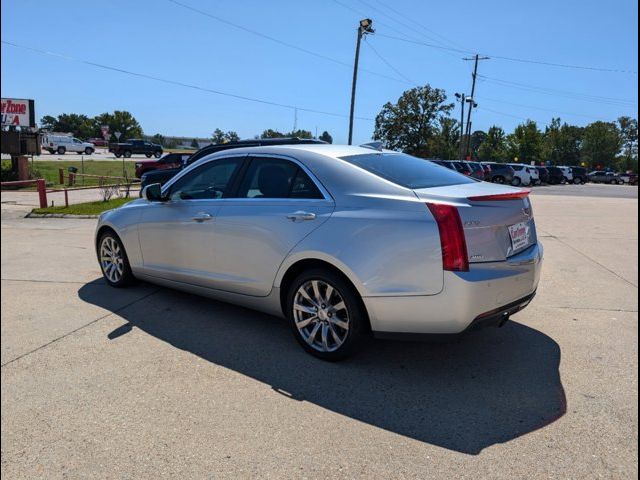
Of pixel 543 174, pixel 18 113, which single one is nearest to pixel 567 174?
pixel 543 174

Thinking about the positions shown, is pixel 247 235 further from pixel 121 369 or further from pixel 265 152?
pixel 121 369

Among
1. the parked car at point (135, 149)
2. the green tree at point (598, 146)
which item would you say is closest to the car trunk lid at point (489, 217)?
the parked car at point (135, 149)

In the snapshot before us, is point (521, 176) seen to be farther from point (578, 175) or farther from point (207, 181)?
point (207, 181)

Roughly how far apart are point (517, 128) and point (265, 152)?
8408 cm

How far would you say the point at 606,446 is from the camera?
2.77 m

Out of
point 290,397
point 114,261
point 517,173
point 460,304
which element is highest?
point 517,173

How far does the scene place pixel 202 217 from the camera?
461cm

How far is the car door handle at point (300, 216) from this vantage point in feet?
12.5

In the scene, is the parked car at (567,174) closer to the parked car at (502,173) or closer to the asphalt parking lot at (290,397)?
the parked car at (502,173)

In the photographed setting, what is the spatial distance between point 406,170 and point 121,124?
348 ft

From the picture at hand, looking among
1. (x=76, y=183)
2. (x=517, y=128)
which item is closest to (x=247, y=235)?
(x=76, y=183)

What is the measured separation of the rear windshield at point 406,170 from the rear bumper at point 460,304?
810 mm

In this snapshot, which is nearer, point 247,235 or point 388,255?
point 388,255

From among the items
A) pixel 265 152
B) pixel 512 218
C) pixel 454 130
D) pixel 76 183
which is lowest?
pixel 76 183
